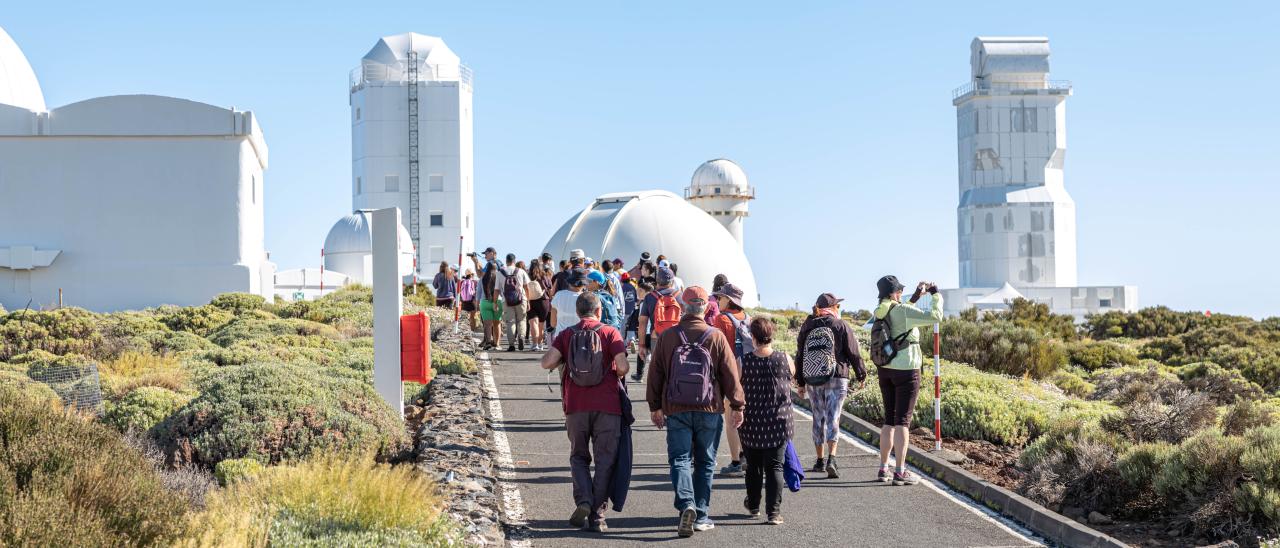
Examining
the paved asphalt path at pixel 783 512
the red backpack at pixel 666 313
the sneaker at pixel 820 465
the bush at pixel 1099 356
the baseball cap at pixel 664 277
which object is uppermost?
the baseball cap at pixel 664 277

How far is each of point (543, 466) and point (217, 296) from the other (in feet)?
66.5

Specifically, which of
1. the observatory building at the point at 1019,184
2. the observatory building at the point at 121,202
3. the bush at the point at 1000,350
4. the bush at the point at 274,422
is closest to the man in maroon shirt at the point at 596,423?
the bush at the point at 274,422

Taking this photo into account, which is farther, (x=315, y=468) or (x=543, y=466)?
(x=543, y=466)

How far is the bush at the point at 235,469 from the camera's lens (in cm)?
847

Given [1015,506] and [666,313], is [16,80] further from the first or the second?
[1015,506]

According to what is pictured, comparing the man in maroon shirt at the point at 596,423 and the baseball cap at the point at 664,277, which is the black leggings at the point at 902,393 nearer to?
the man in maroon shirt at the point at 596,423

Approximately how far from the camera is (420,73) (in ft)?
206

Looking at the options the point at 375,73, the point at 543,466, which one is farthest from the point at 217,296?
the point at 375,73

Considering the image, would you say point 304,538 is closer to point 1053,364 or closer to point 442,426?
point 442,426

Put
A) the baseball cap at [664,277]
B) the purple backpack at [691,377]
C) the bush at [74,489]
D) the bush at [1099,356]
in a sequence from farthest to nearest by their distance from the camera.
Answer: the bush at [1099,356]
the baseball cap at [664,277]
the purple backpack at [691,377]
the bush at [74,489]

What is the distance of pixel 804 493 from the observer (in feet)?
31.0

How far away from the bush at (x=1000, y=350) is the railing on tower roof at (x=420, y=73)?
1701 inches

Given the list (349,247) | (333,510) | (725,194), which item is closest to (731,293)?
(333,510)

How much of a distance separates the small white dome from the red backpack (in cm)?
6197
